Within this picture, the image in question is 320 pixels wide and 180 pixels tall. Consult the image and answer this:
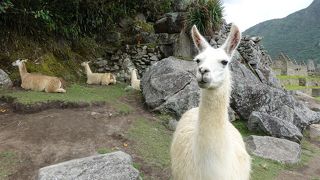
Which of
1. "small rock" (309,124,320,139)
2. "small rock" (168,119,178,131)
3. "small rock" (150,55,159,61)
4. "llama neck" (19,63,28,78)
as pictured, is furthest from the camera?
"small rock" (150,55,159,61)

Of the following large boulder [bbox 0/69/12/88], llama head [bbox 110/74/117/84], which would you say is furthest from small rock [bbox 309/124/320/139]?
large boulder [bbox 0/69/12/88]

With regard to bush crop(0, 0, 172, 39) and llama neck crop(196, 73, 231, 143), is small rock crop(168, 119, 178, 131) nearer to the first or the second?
bush crop(0, 0, 172, 39)

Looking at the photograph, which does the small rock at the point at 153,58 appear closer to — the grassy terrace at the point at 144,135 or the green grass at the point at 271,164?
the grassy terrace at the point at 144,135

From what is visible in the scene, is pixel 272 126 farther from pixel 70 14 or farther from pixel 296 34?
pixel 296 34

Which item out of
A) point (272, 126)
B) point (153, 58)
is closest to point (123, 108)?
point (272, 126)

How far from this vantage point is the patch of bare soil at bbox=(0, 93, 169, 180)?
6.59 m

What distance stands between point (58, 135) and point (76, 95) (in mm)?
2278

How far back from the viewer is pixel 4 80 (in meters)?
9.95

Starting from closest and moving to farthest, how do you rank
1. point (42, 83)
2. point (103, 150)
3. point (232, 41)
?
Result: point (232, 41) → point (103, 150) → point (42, 83)

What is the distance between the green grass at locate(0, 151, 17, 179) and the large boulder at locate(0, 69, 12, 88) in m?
3.61

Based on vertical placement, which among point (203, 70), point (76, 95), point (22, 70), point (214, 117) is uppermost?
point (203, 70)

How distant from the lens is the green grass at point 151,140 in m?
7.02

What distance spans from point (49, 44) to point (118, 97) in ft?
10.2

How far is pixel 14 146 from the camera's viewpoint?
6.91 meters
